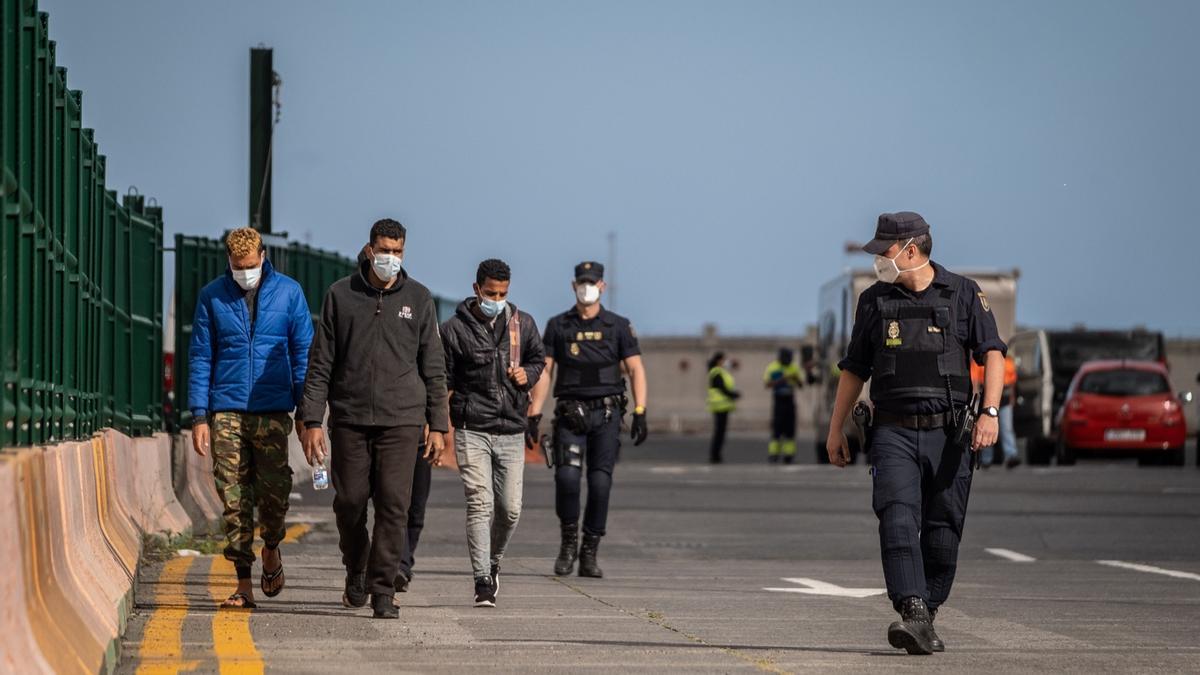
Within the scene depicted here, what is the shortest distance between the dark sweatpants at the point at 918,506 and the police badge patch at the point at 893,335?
35cm

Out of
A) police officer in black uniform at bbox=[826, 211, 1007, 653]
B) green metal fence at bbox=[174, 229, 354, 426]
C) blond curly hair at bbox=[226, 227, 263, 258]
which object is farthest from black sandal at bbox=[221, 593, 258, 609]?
green metal fence at bbox=[174, 229, 354, 426]

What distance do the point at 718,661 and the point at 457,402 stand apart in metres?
3.35

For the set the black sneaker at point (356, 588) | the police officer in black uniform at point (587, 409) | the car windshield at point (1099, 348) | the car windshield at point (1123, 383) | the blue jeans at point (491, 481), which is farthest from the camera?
the car windshield at point (1099, 348)

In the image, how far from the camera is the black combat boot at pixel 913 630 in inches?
349

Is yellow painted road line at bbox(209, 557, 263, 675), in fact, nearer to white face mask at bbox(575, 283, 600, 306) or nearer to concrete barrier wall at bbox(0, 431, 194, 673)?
concrete barrier wall at bbox(0, 431, 194, 673)

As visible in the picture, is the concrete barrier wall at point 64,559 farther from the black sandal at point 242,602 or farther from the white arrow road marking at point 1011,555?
the white arrow road marking at point 1011,555

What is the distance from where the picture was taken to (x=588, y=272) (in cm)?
1377

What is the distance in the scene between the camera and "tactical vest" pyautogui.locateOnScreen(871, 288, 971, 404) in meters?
9.17

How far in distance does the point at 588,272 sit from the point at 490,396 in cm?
235

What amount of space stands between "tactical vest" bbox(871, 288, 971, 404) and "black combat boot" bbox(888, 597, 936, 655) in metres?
0.87

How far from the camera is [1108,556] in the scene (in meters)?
17.0

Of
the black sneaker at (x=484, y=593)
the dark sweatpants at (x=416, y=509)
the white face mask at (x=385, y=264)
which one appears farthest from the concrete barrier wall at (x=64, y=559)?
the black sneaker at (x=484, y=593)

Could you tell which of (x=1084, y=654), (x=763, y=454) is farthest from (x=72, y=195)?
(x=763, y=454)

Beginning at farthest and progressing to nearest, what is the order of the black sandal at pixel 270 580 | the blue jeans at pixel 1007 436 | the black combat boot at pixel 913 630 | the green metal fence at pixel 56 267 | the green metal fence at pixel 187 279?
the blue jeans at pixel 1007 436, the green metal fence at pixel 187 279, the black sandal at pixel 270 580, the black combat boot at pixel 913 630, the green metal fence at pixel 56 267
